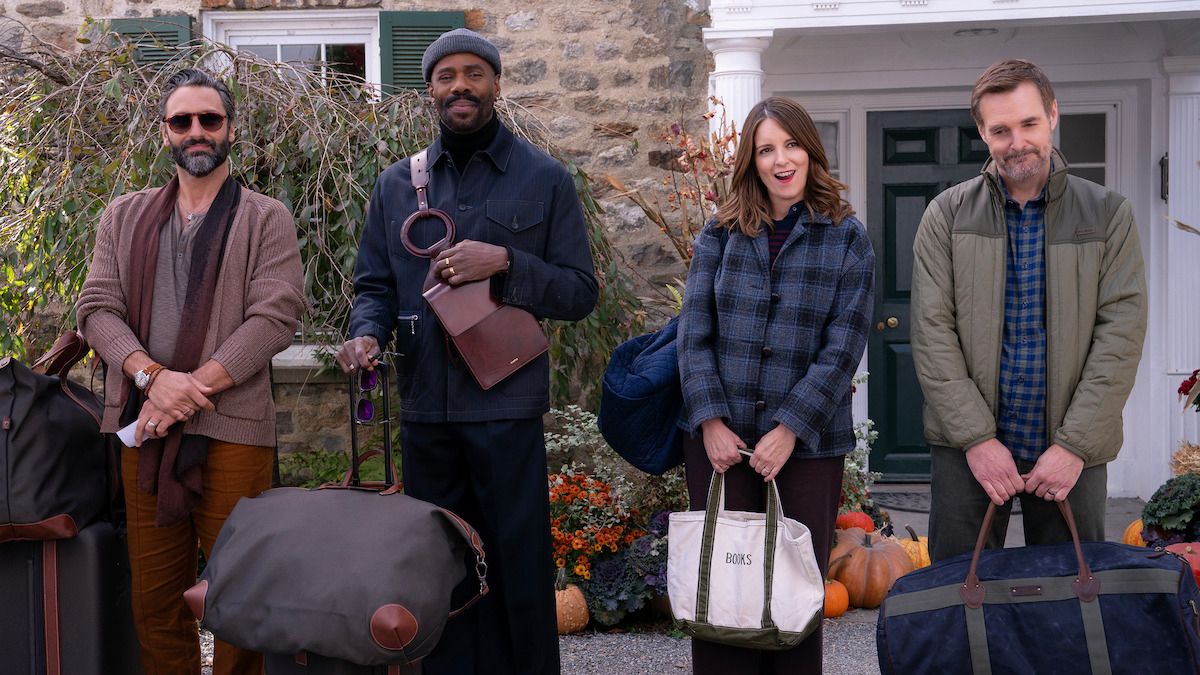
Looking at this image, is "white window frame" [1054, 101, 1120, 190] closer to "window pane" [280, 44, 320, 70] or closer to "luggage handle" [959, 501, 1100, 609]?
"window pane" [280, 44, 320, 70]

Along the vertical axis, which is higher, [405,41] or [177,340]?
[405,41]

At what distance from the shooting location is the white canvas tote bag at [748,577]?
9.00ft

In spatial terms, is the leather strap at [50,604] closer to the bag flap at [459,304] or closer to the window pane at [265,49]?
the bag flap at [459,304]

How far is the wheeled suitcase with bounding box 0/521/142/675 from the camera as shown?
2.99 metres

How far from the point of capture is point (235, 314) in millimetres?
3047

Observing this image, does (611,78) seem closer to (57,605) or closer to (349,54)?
(349,54)

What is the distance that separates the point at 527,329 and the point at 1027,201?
130 cm

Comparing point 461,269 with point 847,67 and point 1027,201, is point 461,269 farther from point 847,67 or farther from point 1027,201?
point 847,67

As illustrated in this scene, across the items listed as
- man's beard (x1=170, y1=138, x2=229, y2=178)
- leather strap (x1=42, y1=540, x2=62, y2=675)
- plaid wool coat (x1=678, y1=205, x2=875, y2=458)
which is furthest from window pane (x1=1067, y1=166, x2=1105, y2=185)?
leather strap (x1=42, y1=540, x2=62, y2=675)

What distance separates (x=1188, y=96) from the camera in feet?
19.6

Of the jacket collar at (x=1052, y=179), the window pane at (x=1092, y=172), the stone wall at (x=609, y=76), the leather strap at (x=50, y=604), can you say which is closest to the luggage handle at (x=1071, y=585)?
the jacket collar at (x=1052, y=179)

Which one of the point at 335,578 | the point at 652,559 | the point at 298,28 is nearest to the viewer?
the point at 335,578

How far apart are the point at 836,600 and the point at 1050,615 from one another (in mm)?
2009

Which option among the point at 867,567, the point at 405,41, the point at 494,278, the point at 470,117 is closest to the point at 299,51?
the point at 405,41
